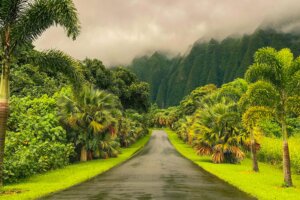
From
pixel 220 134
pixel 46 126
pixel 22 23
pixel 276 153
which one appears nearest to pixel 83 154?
pixel 46 126

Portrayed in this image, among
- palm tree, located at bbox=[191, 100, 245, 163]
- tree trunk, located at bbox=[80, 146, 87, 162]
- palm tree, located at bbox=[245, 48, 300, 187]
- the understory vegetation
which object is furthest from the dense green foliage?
palm tree, located at bbox=[245, 48, 300, 187]

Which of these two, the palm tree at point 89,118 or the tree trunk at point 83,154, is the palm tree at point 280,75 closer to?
the palm tree at point 89,118

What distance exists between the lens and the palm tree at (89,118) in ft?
115

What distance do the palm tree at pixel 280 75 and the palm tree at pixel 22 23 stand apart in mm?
10207

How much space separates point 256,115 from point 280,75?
8.35 feet

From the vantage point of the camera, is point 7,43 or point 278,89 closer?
point 7,43

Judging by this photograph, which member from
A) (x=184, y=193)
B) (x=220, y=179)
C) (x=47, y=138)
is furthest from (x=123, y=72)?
(x=184, y=193)

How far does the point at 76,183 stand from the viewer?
20188 millimetres

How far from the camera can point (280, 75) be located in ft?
70.6

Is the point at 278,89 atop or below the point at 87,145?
atop

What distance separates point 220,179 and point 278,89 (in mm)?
6140

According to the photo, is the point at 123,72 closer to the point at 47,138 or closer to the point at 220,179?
the point at 47,138

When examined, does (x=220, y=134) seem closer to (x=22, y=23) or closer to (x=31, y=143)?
(x=31, y=143)

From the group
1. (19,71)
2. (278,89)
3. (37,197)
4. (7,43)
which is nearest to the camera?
(37,197)
